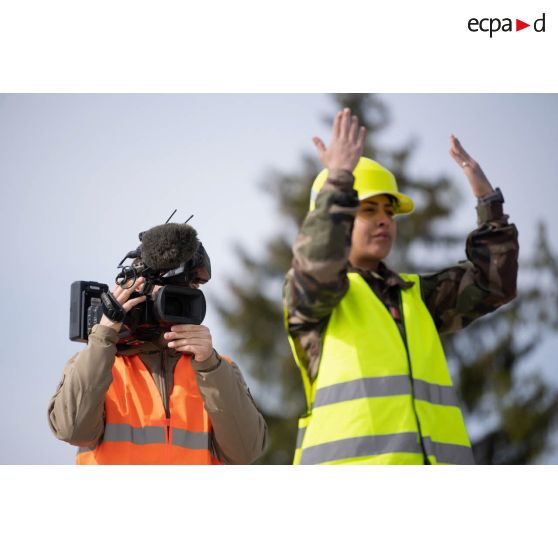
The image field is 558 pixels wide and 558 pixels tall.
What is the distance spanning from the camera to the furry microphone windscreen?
134 inches

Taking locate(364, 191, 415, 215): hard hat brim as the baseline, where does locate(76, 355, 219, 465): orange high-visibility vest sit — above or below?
below

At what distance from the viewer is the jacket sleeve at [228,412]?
327cm

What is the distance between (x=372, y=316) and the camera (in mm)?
2922

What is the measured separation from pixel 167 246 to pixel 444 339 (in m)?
3.09


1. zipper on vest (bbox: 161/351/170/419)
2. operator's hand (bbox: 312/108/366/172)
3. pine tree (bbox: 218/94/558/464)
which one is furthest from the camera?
pine tree (bbox: 218/94/558/464)

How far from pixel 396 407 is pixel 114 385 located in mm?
1181

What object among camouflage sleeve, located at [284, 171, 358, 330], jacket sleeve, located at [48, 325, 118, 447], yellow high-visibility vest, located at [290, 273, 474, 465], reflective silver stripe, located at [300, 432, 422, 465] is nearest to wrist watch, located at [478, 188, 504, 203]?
yellow high-visibility vest, located at [290, 273, 474, 465]

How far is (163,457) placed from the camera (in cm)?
325

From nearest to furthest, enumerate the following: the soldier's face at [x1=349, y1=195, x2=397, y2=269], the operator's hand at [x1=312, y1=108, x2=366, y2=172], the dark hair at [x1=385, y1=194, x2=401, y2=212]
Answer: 1. the operator's hand at [x1=312, y1=108, x2=366, y2=172]
2. the soldier's face at [x1=349, y1=195, x2=397, y2=269]
3. the dark hair at [x1=385, y1=194, x2=401, y2=212]

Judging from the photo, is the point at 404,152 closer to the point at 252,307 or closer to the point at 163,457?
the point at 252,307

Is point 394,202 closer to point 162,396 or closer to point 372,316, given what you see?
point 372,316

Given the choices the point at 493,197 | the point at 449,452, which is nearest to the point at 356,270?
the point at 493,197

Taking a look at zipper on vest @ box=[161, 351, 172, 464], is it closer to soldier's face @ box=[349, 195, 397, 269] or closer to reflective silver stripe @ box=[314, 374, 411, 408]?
reflective silver stripe @ box=[314, 374, 411, 408]

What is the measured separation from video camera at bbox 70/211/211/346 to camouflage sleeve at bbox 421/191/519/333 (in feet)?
3.01
